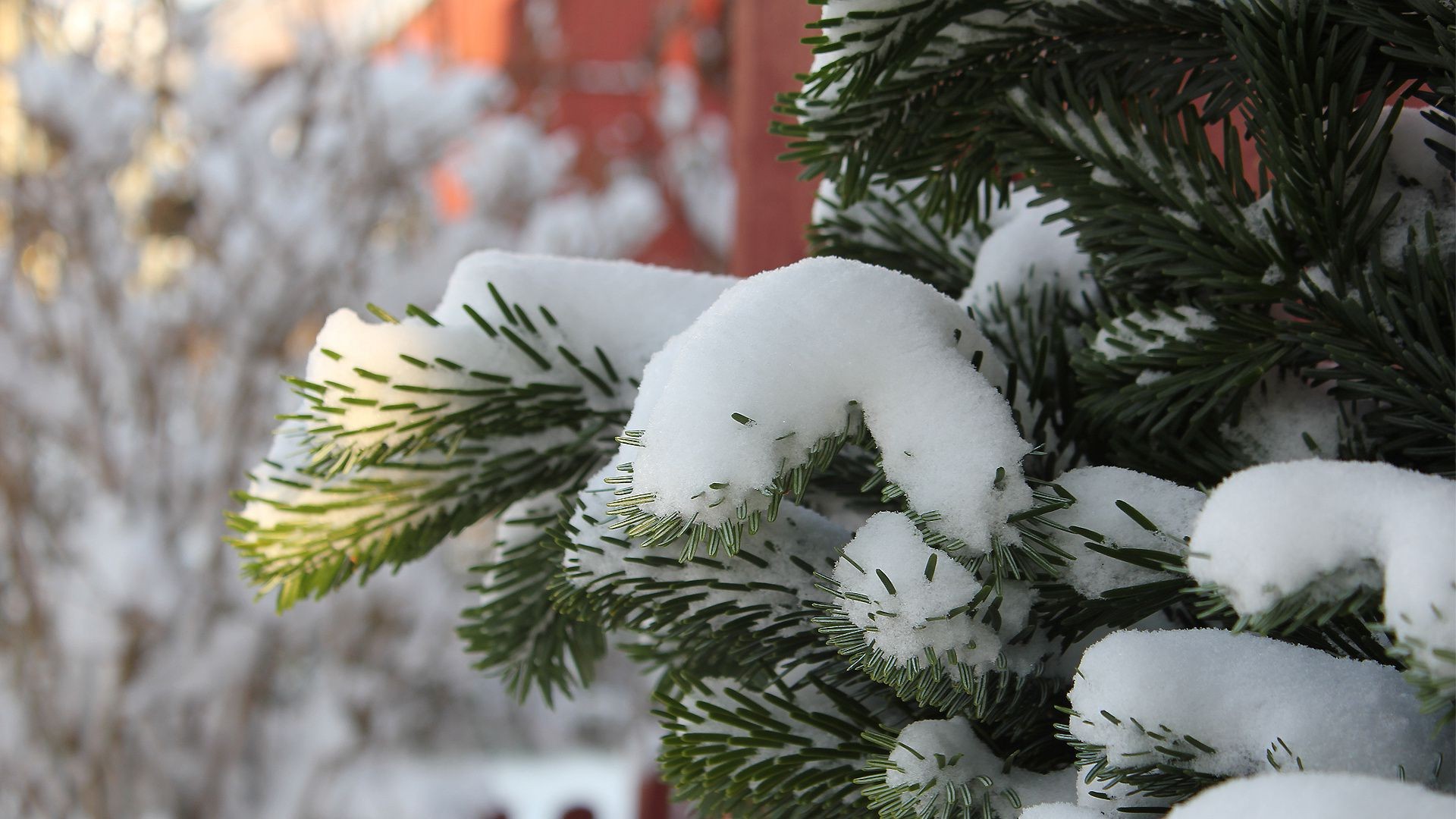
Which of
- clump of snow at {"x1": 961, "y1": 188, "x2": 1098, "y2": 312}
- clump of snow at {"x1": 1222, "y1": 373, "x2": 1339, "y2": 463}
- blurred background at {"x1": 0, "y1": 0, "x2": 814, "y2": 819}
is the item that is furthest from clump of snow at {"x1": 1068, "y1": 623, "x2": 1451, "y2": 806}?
blurred background at {"x1": 0, "y1": 0, "x2": 814, "y2": 819}

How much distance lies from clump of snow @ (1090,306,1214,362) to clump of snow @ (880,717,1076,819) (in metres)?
0.18

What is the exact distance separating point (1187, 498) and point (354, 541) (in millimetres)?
406

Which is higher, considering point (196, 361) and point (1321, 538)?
point (1321, 538)

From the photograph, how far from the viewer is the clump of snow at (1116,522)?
0.43 m

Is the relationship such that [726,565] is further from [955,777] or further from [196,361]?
[196,361]

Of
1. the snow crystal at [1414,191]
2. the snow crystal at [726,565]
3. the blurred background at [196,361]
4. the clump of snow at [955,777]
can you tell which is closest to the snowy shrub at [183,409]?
the blurred background at [196,361]

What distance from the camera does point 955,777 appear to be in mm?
451

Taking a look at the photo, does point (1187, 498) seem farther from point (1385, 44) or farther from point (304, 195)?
point (304, 195)

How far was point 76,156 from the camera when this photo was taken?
2.61 metres

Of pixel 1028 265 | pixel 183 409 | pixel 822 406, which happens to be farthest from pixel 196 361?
pixel 822 406

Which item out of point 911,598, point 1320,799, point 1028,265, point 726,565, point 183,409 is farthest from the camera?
point 183,409

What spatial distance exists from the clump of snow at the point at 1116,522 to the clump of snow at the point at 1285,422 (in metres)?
0.09

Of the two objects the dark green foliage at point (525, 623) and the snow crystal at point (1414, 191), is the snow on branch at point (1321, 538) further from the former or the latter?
the dark green foliage at point (525, 623)

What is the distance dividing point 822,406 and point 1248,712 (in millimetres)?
179
